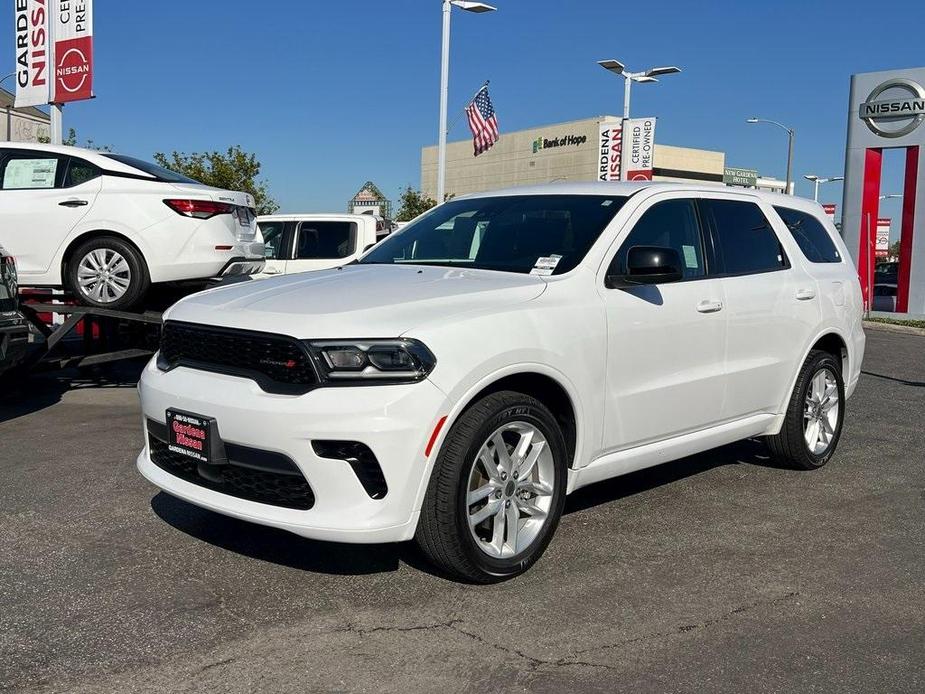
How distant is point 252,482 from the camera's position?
379 cm

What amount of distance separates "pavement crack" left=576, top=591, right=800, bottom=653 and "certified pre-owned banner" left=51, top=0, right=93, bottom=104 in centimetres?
1150

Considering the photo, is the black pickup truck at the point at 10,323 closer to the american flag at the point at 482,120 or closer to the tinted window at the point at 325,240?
the tinted window at the point at 325,240

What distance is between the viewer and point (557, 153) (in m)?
87.0

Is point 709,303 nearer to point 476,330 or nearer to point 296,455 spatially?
point 476,330

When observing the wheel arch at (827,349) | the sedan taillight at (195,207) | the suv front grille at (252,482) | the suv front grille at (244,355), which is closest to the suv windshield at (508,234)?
the suv front grille at (244,355)

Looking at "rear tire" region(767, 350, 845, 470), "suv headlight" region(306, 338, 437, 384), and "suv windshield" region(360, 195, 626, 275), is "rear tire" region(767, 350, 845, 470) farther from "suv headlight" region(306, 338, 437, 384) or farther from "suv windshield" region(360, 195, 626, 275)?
"suv headlight" region(306, 338, 437, 384)

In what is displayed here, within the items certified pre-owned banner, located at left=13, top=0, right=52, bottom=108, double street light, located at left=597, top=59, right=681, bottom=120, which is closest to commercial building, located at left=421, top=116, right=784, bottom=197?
double street light, located at left=597, top=59, right=681, bottom=120

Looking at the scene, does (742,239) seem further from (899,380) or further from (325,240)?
(325,240)

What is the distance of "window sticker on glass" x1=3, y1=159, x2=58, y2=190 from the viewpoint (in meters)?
7.94

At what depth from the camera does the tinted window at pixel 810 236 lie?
20.1 ft

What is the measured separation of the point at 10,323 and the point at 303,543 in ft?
11.8

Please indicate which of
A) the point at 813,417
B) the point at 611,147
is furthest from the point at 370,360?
the point at 611,147

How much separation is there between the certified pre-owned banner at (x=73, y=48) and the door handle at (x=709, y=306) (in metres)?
10.2

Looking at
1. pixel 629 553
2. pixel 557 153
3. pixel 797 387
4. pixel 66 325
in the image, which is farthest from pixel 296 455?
pixel 557 153
